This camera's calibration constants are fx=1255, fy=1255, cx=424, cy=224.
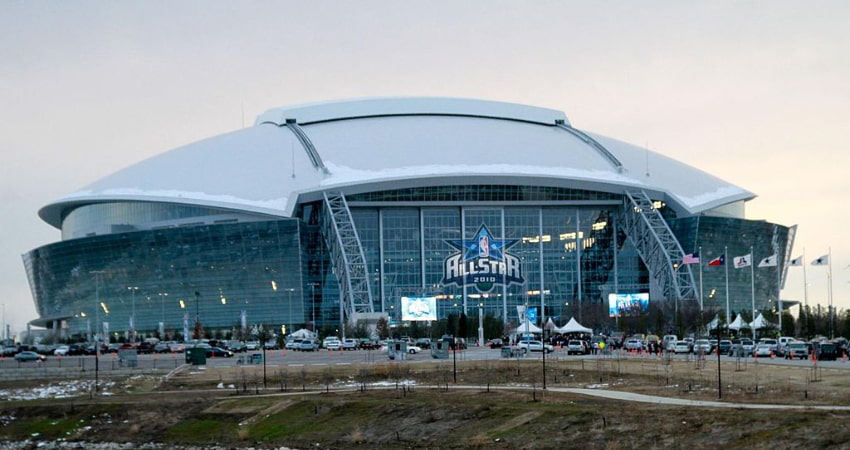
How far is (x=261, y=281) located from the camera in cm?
15562

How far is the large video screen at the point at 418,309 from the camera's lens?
151250 mm

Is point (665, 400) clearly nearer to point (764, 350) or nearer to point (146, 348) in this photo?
point (764, 350)

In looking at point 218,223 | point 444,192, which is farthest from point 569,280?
point 218,223

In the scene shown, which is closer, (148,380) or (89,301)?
(148,380)

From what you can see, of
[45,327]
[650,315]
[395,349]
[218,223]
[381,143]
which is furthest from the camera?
[45,327]

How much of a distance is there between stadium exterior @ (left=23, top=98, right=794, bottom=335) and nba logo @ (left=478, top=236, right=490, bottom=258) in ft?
0.53

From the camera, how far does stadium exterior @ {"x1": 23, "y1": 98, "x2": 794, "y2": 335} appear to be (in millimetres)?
153250

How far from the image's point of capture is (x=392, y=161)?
157 metres

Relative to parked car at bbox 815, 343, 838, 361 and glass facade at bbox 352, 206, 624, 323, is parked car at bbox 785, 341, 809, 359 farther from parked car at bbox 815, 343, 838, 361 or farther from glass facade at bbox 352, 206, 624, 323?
glass facade at bbox 352, 206, 624, 323

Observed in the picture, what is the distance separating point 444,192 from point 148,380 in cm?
8991

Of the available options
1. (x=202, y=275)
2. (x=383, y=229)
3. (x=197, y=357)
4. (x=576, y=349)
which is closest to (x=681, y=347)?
(x=576, y=349)

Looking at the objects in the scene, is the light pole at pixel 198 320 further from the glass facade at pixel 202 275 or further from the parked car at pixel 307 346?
the parked car at pixel 307 346

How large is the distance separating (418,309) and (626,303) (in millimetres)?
25311

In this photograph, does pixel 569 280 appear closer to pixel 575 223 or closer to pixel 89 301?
pixel 575 223
